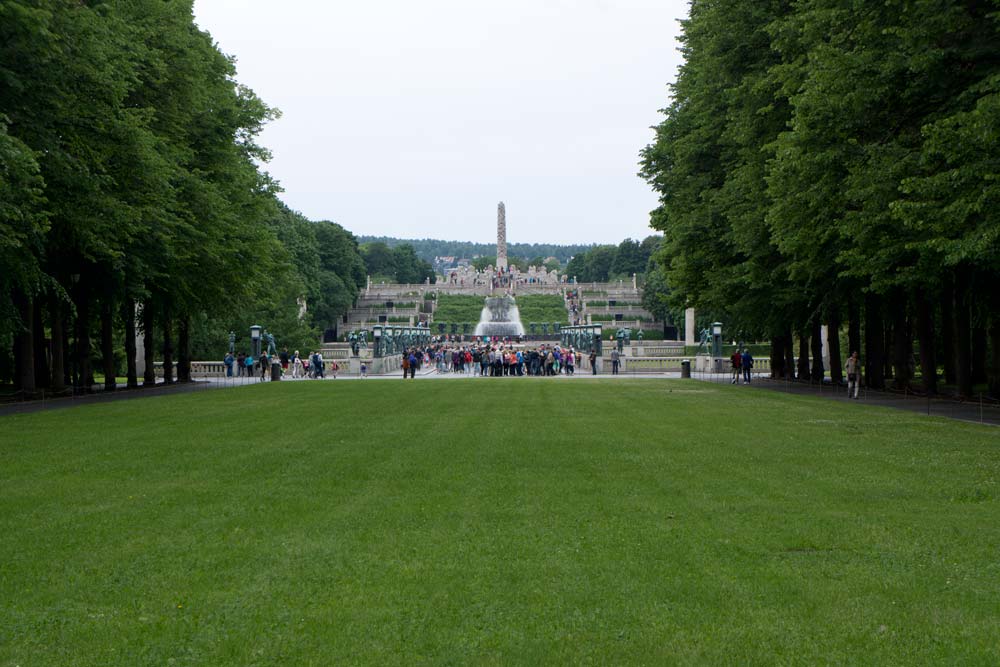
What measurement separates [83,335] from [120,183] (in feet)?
33.4

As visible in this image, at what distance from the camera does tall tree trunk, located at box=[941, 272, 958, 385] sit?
2953 centimetres

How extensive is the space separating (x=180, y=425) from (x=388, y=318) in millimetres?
115476

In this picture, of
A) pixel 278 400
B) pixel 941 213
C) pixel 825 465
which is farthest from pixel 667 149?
pixel 825 465

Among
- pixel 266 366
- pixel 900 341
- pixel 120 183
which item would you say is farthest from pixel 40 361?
pixel 900 341

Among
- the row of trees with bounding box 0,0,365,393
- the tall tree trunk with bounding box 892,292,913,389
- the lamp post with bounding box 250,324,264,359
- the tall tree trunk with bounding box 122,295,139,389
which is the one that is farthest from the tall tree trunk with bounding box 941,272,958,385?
the lamp post with bounding box 250,324,264,359

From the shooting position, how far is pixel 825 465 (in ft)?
49.6

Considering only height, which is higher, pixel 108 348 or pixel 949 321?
pixel 108 348

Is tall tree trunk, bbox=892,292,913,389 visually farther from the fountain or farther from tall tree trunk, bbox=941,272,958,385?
the fountain

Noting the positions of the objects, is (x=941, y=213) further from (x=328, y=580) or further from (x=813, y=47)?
(x=328, y=580)

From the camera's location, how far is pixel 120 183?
3014 cm

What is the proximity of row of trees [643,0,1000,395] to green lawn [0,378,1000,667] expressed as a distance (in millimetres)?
5749

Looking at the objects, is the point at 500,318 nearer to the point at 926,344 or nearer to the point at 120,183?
the point at 926,344

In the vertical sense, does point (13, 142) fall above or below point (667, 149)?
below

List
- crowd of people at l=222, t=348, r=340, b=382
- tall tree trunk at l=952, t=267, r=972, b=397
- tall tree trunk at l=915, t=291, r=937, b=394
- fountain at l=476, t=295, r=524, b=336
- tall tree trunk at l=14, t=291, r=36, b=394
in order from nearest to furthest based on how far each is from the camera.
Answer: tall tree trunk at l=952, t=267, r=972, b=397
tall tree trunk at l=915, t=291, r=937, b=394
tall tree trunk at l=14, t=291, r=36, b=394
crowd of people at l=222, t=348, r=340, b=382
fountain at l=476, t=295, r=524, b=336
